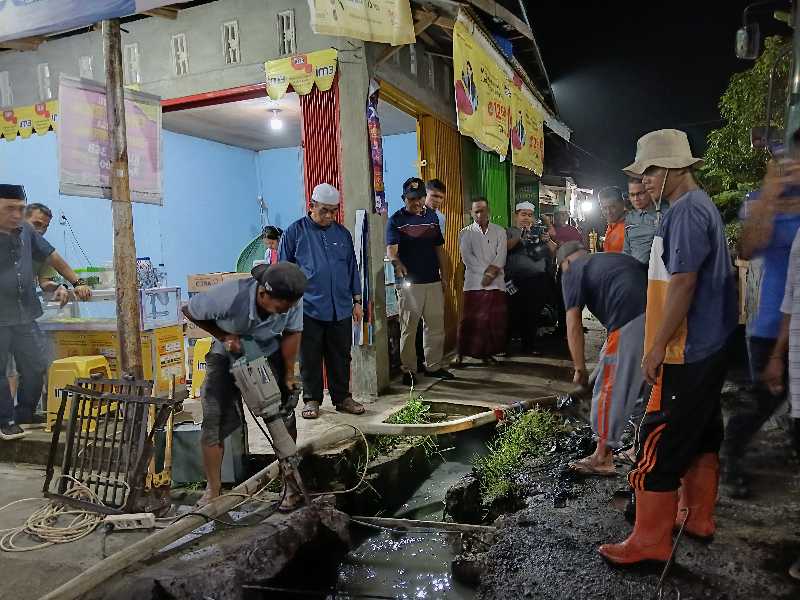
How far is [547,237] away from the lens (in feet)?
31.1

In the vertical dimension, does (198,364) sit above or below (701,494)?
above

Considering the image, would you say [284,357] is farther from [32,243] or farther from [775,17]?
[775,17]

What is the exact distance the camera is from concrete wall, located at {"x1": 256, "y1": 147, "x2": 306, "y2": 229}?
500 inches

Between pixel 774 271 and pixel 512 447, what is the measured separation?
2.59 metres

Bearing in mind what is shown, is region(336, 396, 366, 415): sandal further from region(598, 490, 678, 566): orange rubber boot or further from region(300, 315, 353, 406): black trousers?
region(598, 490, 678, 566): orange rubber boot

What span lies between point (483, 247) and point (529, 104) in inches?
165

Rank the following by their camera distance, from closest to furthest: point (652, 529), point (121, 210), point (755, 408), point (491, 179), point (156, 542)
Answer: point (652, 529) → point (156, 542) → point (755, 408) → point (121, 210) → point (491, 179)

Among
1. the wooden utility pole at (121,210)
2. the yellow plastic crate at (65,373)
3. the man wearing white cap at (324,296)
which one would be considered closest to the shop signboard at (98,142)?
the wooden utility pole at (121,210)

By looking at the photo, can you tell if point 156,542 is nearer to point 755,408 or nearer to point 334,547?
point 334,547

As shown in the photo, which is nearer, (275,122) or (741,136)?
(275,122)

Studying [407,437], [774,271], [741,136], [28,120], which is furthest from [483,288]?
[741,136]

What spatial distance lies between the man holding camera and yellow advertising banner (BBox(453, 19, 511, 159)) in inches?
47.4

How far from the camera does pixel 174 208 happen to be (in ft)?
35.9

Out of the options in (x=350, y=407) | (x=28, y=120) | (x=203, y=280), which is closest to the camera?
(x=350, y=407)
